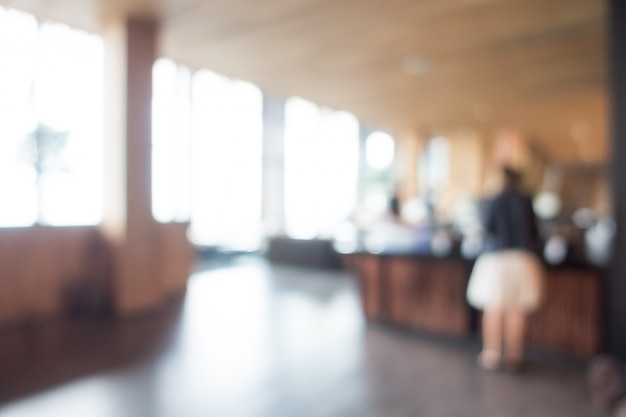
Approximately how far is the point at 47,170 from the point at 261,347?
3.48m

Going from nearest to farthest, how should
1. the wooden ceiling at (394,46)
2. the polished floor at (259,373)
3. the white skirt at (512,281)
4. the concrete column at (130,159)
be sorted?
the polished floor at (259,373), the white skirt at (512,281), the wooden ceiling at (394,46), the concrete column at (130,159)

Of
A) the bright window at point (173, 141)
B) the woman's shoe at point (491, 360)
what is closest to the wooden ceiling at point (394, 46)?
the bright window at point (173, 141)

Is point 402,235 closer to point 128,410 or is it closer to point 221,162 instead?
point 128,410

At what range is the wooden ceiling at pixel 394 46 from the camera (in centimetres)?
468

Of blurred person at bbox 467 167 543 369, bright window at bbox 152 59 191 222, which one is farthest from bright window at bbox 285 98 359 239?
blurred person at bbox 467 167 543 369

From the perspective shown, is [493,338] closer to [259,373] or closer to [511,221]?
[511,221]

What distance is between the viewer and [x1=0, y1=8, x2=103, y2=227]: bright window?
17.1 feet

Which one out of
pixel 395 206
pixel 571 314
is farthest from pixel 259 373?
pixel 571 314

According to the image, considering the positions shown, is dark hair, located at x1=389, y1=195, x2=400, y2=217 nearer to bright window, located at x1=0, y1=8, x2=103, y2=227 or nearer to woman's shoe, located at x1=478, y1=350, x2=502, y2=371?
woman's shoe, located at x1=478, y1=350, x2=502, y2=371

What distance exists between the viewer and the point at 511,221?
11.4ft

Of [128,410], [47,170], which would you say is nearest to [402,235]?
[128,410]

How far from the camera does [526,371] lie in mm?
3535

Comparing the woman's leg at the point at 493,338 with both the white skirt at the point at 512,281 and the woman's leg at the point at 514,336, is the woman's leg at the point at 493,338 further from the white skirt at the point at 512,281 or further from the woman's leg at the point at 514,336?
the white skirt at the point at 512,281

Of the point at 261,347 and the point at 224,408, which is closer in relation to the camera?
the point at 224,408
